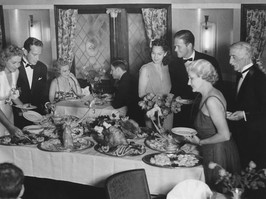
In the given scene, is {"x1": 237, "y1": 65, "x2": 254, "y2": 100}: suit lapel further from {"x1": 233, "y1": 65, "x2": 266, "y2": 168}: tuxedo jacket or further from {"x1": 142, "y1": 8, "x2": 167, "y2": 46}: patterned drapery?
{"x1": 142, "y1": 8, "x2": 167, "y2": 46}: patterned drapery

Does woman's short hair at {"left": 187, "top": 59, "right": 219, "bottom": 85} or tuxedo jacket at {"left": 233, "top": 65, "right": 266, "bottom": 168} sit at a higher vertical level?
woman's short hair at {"left": 187, "top": 59, "right": 219, "bottom": 85}

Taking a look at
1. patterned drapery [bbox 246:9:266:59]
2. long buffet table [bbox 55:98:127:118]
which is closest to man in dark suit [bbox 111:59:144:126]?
long buffet table [bbox 55:98:127:118]

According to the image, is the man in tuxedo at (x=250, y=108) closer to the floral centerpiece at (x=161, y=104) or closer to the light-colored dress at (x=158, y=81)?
the floral centerpiece at (x=161, y=104)

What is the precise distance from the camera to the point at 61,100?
675 cm

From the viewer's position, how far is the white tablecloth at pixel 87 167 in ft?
13.1

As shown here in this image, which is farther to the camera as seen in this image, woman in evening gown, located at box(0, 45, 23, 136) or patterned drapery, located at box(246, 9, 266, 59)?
patterned drapery, located at box(246, 9, 266, 59)

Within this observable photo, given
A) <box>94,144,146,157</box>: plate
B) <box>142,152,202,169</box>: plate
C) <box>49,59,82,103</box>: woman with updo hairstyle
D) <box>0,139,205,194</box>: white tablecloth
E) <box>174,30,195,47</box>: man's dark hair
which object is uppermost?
<box>174,30,195,47</box>: man's dark hair

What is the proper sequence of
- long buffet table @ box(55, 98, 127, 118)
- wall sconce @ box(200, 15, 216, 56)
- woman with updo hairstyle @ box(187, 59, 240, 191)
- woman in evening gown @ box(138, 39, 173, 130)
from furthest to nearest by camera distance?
1. wall sconce @ box(200, 15, 216, 56)
2. long buffet table @ box(55, 98, 127, 118)
3. woman in evening gown @ box(138, 39, 173, 130)
4. woman with updo hairstyle @ box(187, 59, 240, 191)

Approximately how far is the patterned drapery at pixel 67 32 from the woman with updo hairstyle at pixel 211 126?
5.86 metres

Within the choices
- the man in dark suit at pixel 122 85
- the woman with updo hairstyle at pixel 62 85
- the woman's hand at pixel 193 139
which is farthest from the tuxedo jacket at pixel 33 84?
the woman's hand at pixel 193 139

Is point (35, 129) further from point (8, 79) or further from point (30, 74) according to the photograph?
point (30, 74)

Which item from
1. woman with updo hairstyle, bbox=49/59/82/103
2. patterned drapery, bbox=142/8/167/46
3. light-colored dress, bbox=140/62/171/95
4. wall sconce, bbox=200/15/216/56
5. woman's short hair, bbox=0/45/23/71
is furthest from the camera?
wall sconce, bbox=200/15/216/56

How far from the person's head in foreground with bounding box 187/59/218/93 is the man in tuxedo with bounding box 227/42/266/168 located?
644mm

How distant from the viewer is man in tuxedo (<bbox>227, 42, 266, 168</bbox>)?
176 inches
